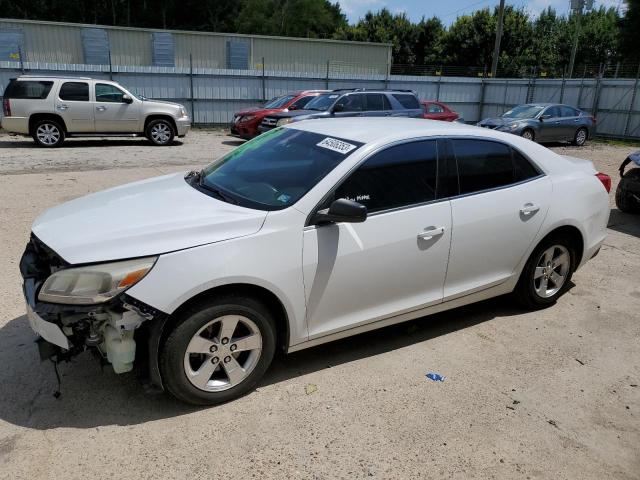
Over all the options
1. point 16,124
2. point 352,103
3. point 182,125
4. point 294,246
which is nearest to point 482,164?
point 294,246

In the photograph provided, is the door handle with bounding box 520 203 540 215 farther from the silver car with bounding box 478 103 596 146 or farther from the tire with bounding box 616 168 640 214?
the silver car with bounding box 478 103 596 146

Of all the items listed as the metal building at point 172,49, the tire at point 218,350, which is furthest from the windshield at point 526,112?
the tire at point 218,350

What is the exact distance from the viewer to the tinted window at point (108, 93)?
46.7 ft

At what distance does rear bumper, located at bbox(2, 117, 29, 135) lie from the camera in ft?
44.6

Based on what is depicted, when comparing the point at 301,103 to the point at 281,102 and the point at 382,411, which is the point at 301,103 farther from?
the point at 382,411

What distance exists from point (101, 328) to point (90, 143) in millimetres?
13965

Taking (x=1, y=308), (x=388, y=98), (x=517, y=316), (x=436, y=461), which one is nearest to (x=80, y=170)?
(x=1, y=308)

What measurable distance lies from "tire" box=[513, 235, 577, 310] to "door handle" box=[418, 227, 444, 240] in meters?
1.15

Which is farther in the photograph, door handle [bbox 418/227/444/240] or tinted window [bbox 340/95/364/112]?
tinted window [bbox 340/95/364/112]

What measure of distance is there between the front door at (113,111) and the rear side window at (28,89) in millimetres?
1208

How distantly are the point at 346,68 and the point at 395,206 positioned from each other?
90.6 feet

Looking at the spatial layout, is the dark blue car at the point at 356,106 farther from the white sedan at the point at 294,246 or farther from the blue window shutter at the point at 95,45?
the blue window shutter at the point at 95,45

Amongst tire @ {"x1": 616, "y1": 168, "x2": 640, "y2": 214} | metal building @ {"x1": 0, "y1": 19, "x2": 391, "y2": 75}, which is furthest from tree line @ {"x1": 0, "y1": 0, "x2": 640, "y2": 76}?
tire @ {"x1": 616, "y1": 168, "x2": 640, "y2": 214}

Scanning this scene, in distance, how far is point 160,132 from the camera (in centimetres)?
1538
